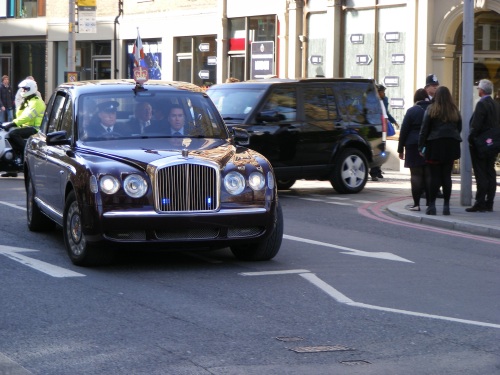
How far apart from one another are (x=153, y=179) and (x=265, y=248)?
4.57 feet

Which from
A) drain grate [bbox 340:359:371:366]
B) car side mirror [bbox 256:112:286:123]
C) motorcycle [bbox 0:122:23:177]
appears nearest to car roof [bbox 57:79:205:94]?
drain grate [bbox 340:359:371:366]

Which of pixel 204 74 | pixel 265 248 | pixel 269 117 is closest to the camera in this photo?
pixel 265 248

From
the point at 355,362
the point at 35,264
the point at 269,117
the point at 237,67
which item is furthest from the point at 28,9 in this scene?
the point at 355,362

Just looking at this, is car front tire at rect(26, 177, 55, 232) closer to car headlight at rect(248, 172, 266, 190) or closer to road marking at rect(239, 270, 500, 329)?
car headlight at rect(248, 172, 266, 190)

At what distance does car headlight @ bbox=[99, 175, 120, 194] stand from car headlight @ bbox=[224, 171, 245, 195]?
990 millimetres

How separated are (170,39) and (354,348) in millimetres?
29528

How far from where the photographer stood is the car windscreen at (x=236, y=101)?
60.1ft

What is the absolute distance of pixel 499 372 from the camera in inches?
267

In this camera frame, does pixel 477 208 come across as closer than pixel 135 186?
No

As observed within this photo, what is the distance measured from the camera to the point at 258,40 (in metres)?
31.9

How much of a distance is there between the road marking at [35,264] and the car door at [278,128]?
688 cm

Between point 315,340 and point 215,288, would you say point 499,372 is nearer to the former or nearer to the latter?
point 315,340

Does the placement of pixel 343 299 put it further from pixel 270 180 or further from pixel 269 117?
pixel 269 117

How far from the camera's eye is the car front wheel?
34.2 feet
